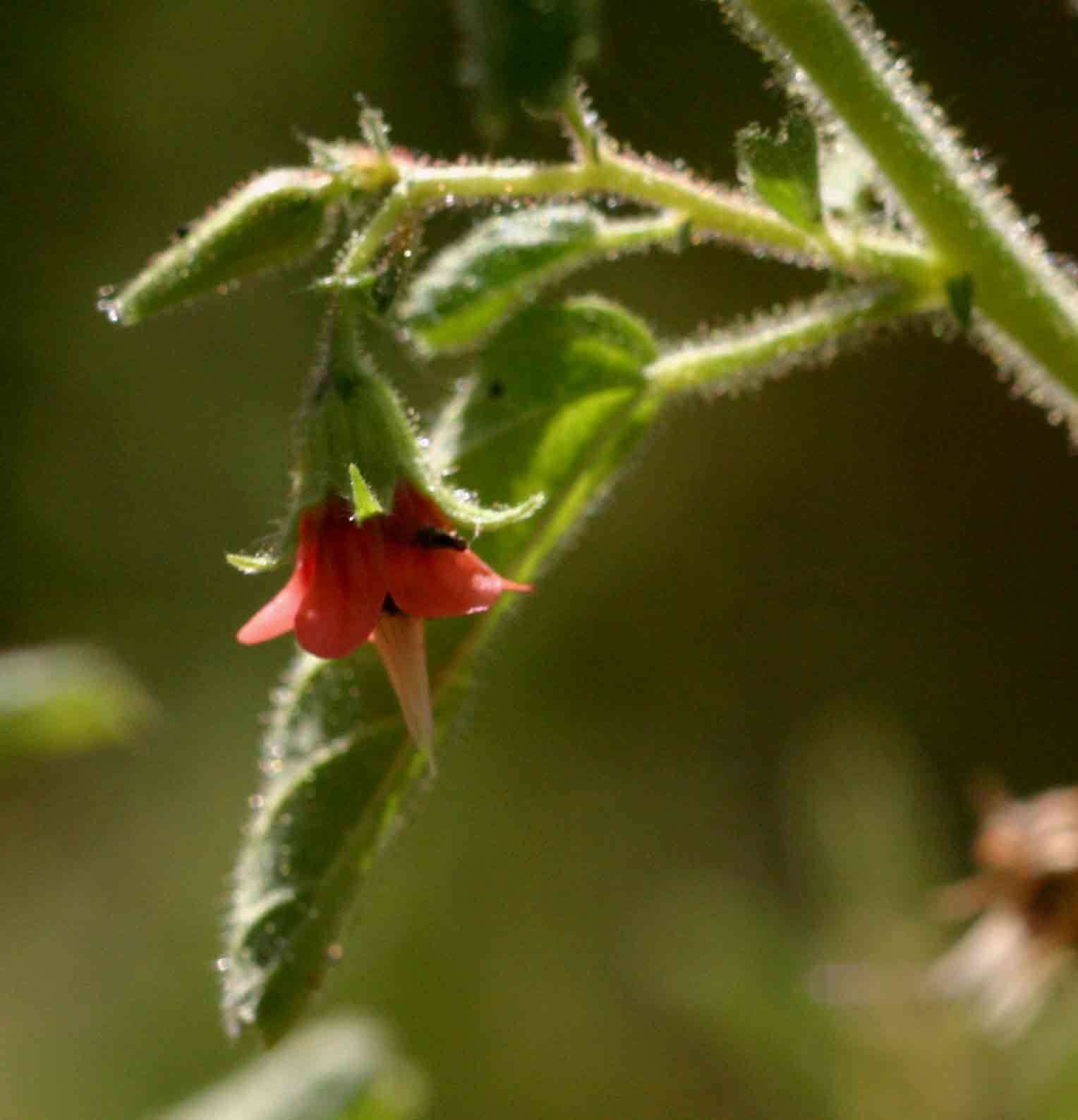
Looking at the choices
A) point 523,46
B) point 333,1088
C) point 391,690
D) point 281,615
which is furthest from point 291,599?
point 333,1088

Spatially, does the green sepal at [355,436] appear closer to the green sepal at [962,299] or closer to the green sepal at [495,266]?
the green sepal at [495,266]

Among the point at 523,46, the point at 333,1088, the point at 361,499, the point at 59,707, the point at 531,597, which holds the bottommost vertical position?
the point at 333,1088

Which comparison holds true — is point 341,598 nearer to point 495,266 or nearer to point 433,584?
point 433,584

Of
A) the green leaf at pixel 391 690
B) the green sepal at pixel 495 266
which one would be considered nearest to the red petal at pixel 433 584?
the green leaf at pixel 391 690

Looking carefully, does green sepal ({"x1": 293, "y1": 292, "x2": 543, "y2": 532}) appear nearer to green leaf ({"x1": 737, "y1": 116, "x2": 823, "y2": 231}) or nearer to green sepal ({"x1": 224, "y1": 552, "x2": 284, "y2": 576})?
green sepal ({"x1": 224, "y1": 552, "x2": 284, "y2": 576})

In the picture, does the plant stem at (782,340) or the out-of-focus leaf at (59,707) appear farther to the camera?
the out-of-focus leaf at (59,707)

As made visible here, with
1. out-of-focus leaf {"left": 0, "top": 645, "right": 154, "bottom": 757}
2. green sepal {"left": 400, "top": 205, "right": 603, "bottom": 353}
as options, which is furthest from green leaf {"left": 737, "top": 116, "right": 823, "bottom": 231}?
out-of-focus leaf {"left": 0, "top": 645, "right": 154, "bottom": 757}

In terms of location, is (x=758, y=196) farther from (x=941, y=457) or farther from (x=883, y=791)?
(x=941, y=457)

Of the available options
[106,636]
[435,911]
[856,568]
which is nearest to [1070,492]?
[856,568]
